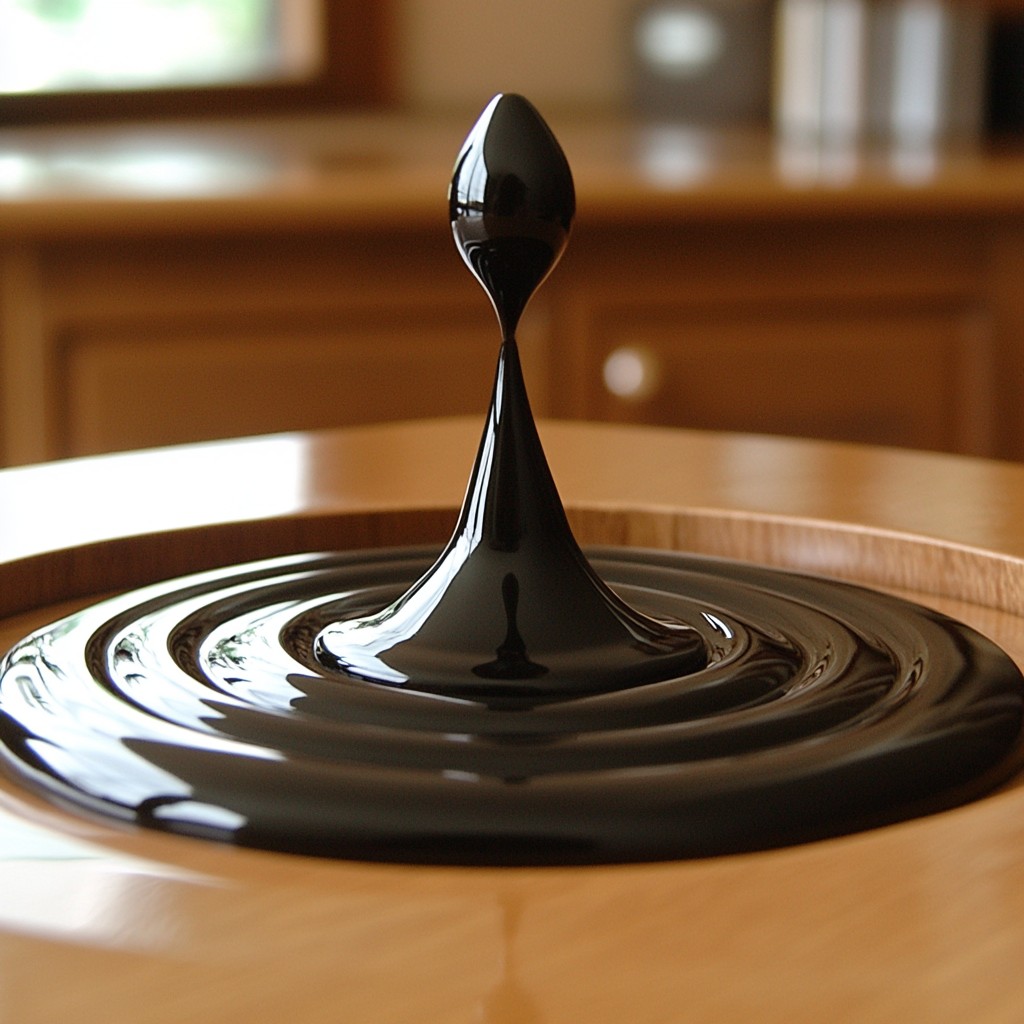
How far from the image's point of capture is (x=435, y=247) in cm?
153

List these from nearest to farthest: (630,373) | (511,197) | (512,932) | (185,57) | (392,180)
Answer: (512,932)
(511,197)
(392,180)
(630,373)
(185,57)

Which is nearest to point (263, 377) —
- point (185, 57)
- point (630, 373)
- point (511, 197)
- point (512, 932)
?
point (630, 373)

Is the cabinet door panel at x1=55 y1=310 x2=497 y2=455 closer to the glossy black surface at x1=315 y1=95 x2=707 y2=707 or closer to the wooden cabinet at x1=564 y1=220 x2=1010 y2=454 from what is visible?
the wooden cabinet at x1=564 y1=220 x2=1010 y2=454

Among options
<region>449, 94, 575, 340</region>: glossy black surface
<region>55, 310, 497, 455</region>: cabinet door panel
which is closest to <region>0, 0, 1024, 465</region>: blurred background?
<region>55, 310, 497, 455</region>: cabinet door panel

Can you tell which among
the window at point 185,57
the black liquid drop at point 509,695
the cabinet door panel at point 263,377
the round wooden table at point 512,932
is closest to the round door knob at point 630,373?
the cabinet door panel at point 263,377

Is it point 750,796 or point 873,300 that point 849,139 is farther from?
point 750,796

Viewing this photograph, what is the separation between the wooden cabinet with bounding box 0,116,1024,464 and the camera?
1.44 meters

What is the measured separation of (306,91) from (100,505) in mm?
1750

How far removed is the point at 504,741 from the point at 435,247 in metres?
1.24

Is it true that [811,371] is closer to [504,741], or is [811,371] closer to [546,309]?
[546,309]

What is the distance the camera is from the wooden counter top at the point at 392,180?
1389 mm

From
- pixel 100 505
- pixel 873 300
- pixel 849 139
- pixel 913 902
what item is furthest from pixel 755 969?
pixel 849 139

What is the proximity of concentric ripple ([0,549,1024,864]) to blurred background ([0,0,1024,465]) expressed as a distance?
106cm

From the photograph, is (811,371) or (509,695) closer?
(509,695)
